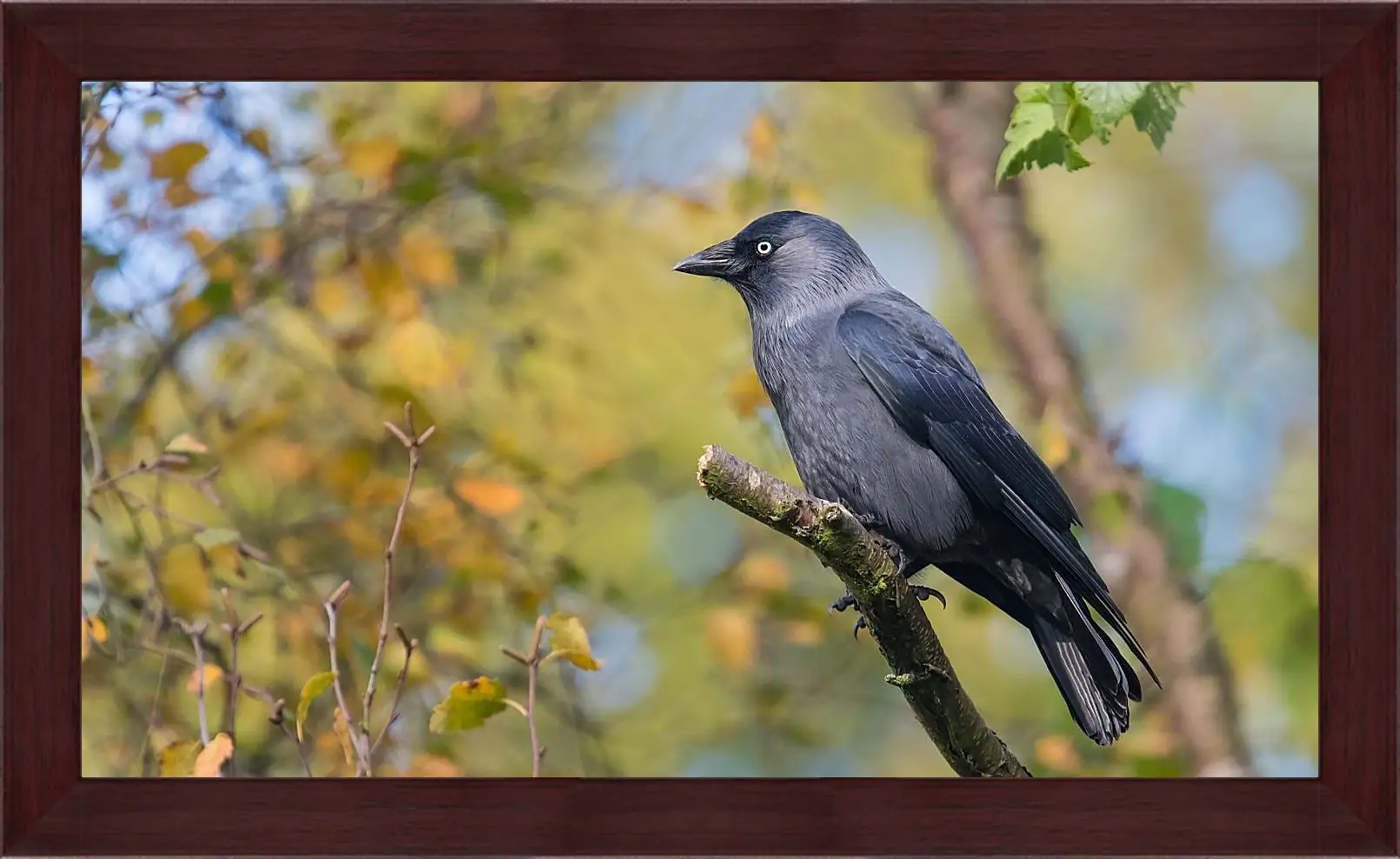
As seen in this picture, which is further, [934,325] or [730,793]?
[934,325]

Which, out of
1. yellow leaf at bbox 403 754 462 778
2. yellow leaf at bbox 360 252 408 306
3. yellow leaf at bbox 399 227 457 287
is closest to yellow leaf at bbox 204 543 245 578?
yellow leaf at bbox 403 754 462 778

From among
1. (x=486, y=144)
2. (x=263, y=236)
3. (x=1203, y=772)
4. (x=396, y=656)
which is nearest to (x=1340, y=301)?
(x=1203, y=772)

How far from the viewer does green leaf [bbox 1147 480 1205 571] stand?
311 cm

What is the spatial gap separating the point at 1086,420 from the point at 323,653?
2252mm

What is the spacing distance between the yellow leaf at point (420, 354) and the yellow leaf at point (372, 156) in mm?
463

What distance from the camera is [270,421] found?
3.72 meters

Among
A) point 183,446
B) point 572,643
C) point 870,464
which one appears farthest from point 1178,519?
point 183,446

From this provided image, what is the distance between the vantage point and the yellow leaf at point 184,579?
3.33 m

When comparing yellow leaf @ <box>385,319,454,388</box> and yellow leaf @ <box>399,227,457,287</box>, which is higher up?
yellow leaf @ <box>399,227,457,287</box>

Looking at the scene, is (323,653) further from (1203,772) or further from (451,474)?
(1203,772)

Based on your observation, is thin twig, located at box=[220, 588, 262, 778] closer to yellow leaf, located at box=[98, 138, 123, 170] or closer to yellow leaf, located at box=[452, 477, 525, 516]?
yellow leaf, located at box=[452, 477, 525, 516]

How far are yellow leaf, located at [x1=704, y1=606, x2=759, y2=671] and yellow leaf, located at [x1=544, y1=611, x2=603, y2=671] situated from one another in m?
0.41

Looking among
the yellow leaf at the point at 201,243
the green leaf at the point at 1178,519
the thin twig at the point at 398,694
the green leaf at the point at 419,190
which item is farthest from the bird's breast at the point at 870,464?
the yellow leaf at the point at 201,243

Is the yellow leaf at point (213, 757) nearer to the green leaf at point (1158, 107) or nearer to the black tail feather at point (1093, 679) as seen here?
the black tail feather at point (1093, 679)
